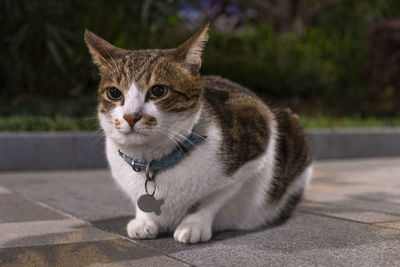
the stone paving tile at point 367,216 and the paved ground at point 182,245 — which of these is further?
the stone paving tile at point 367,216

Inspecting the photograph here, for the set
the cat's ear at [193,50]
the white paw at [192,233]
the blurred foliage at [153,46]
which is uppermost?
the cat's ear at [193,50]

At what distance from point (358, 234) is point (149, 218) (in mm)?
887

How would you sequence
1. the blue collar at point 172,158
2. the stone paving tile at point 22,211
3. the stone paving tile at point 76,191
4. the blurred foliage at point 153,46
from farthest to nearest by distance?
the blurred foliage at point 153,46 < the stone paving tile at point 76,191 < the stone paving tile at point 22,211 < the blue collar at point 172,158

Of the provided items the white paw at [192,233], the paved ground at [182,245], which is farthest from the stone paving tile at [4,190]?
the white paw at [192,233]

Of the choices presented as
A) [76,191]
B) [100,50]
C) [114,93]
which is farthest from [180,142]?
[76,191]

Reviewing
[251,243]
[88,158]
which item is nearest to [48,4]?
[88,158]

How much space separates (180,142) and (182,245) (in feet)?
1.32

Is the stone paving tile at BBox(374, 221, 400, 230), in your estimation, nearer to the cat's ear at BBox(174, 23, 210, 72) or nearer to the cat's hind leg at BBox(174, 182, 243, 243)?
the cat's hind leg at BBox(174, 182, 243, 243)

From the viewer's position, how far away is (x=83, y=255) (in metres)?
2.00

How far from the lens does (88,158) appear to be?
5.16m

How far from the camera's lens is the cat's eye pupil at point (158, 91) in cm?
208

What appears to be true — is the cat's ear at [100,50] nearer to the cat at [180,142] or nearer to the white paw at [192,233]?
the cat at [180,142]

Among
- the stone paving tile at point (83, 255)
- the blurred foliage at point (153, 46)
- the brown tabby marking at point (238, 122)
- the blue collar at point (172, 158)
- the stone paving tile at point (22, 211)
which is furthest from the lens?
the blurred foliage at point (153, 46)

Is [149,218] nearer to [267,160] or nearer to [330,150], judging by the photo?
[267,160]
